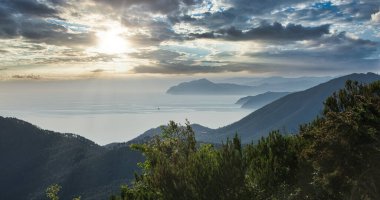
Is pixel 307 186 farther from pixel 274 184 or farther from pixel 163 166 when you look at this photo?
pixel 163 166

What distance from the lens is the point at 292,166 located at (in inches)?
1837

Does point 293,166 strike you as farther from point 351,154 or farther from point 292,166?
point 351,154

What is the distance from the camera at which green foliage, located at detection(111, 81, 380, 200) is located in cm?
3494

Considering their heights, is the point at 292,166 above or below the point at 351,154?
below

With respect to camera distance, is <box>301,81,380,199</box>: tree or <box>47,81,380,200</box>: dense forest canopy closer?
<box>301,81,380,199</box>: tree

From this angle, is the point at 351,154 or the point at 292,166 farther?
the point at 292,166

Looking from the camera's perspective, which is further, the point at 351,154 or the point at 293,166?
the point at 293,166

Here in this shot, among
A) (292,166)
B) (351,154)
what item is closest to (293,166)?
(292,166)

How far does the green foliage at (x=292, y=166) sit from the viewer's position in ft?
115

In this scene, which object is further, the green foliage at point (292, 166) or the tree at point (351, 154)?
the green foliage at point (292, 166)

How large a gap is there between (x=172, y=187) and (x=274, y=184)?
1177cm

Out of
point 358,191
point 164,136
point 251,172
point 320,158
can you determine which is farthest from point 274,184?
point 164,136

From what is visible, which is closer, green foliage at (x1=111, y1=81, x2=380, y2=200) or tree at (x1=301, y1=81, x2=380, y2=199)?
tree at (x1=301, y1=81, x2=380, y2=199)

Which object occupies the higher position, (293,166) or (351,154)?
(351,154)
